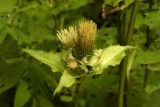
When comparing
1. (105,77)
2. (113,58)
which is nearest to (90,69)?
(113,58)

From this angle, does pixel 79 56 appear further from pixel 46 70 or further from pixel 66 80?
pixel 46 70

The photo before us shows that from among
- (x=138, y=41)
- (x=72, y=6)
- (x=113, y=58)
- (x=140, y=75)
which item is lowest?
(x=140, y=75)

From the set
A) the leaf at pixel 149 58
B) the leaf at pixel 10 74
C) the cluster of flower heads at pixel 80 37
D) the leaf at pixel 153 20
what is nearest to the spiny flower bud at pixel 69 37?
the cluster of flower heads at pixel 80 37

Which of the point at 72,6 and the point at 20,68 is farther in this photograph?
the point at 72,6

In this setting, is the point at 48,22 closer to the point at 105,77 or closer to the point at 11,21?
the point at 11,21

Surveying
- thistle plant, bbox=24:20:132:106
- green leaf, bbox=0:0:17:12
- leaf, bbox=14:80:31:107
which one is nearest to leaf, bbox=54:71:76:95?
thistle plant, bbox=24:20:132:106

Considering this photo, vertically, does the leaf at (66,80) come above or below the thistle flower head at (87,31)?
below

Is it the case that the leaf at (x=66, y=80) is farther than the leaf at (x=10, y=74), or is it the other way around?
the leaf at (x=10, y=74)

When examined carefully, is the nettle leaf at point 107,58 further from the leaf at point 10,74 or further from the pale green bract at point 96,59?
the leaf at point 10,74
